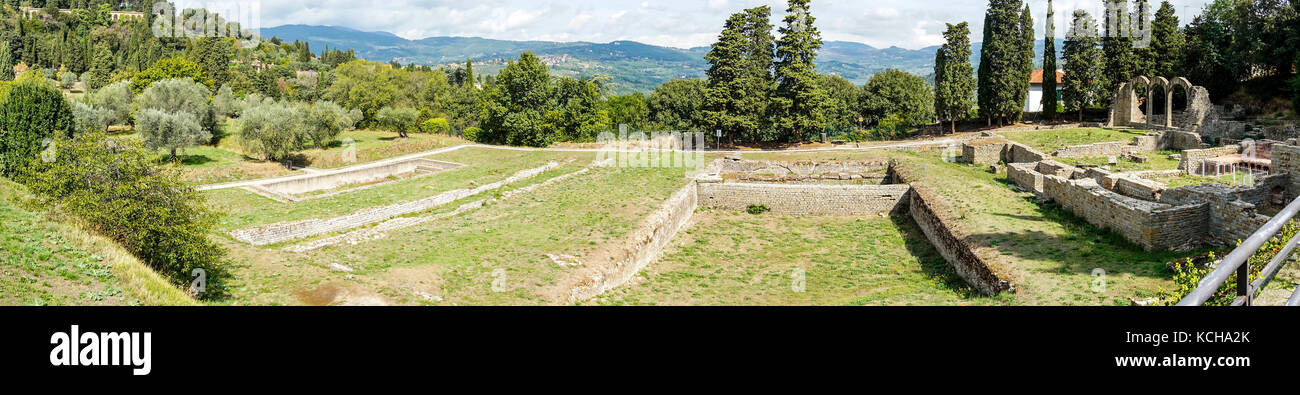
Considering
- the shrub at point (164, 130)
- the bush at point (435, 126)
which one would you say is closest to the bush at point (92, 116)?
the shrub at point (164, 130)

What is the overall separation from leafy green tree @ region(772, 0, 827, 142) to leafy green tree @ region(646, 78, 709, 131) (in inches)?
820

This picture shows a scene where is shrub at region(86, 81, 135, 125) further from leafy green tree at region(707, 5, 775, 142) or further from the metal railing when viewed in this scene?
the metal railing

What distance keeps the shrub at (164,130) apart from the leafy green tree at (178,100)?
663 cm

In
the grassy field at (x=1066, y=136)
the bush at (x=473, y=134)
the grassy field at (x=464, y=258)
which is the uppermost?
the bush at (x=473, y=134)

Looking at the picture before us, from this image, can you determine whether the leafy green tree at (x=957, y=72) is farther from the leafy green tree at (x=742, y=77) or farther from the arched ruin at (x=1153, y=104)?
the leafy green tree at (x=742, y=77)

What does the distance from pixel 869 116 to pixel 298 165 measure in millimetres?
51269

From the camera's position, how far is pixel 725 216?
89.9 feet

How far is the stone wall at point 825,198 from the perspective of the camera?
27.0 m

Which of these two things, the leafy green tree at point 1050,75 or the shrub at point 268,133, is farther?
the leafy green tree at point 1050,75

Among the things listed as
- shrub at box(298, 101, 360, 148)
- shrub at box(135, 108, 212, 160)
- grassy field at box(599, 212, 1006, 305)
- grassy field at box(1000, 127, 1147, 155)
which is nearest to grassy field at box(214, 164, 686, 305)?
grassy field at box(599, 212, 1006, 305)

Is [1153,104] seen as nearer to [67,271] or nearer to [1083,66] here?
[1083,66]

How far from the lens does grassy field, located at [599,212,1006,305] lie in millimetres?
16422

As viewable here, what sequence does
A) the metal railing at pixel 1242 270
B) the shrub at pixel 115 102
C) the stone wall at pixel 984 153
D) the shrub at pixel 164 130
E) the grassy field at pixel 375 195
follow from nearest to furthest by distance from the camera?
the metal railing at pixel 1242 270
the grassy field at pixel 375 195
the stone wall at pixel 984 153
the shrub at pixel 164 130
the shrub at pixel 115 102
